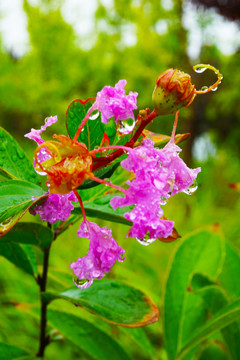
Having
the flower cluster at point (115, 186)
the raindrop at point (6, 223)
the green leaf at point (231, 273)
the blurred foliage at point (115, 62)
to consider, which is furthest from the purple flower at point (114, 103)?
the blurred foliage at point (115, 62)

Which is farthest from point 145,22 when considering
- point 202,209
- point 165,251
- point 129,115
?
point 129,115

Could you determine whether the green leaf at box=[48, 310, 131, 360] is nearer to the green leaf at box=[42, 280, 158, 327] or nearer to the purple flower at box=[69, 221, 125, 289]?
the green leaf at box=[42, 280, 158, 327]

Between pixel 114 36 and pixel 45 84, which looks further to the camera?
pixel 45 84

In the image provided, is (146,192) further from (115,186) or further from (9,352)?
(9,352)

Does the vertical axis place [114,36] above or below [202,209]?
above

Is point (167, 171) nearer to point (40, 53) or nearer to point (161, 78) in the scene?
point (161, 78)

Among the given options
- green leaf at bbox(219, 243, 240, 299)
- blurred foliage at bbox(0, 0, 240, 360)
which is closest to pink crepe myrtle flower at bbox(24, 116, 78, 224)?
green leaf at bbox(219, 243, 240, 299)
